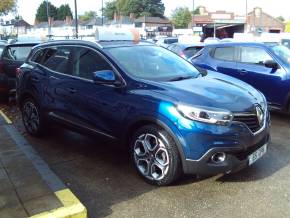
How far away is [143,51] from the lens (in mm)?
5777

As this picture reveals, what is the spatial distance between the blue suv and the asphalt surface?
277 mm

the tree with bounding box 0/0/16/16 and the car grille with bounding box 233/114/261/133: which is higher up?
the tree with bounding box 0/0/16/16

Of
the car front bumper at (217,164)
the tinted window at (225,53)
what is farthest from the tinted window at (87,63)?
the tinted window at (225,53)

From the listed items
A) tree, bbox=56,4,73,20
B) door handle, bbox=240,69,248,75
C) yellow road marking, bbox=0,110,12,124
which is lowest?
yellow road marking, bbox=0,110,12,124

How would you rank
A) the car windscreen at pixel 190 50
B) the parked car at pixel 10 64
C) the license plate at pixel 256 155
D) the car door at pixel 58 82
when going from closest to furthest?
the license plate at pixel 256 155, the car door at pixel 58 82, the parked car at pixel 10 64, the car windscreen at pixel 190 50

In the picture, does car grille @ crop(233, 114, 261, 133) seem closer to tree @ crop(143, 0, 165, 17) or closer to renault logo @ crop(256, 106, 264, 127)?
renault logo @ crop(256, 106, 264, 127)

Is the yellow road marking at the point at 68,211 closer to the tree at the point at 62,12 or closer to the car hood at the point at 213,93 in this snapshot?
the car hood at the point at 213,93

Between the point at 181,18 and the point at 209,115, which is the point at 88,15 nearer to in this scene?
the point at 181,18

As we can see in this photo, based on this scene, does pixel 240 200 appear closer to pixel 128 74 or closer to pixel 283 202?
pixel 283 202

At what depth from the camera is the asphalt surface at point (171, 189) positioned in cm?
415

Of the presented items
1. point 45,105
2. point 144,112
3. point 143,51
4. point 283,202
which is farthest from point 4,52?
point 283,202

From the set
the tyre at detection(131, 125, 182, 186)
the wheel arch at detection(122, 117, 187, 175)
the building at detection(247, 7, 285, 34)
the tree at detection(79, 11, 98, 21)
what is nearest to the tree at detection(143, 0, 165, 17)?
the tree at detection(79, 11, 98, 21)

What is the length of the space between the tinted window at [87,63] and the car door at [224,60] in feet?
12.9

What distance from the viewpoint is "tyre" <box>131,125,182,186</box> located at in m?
Answer: 4.48
